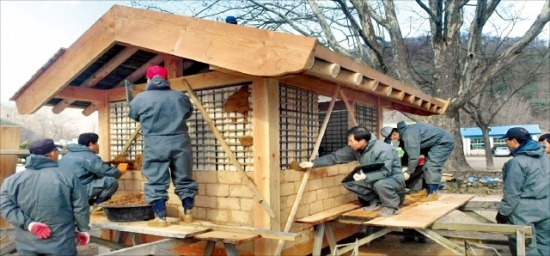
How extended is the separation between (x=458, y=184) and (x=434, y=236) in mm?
10055

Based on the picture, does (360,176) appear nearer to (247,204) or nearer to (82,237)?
(247,204)

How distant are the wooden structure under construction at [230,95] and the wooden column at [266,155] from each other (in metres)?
0.01

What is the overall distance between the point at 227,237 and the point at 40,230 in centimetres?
161

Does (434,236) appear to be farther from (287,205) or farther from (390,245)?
(390,245)

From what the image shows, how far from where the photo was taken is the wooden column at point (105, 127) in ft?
20.8

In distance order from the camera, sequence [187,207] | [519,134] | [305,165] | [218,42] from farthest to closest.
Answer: [519,134] < [305,165] < [187,207] < [218,42]

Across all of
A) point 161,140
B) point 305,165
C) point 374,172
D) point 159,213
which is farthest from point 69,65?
point 374,172

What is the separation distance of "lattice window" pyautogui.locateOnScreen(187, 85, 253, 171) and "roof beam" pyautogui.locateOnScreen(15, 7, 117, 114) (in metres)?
1.30

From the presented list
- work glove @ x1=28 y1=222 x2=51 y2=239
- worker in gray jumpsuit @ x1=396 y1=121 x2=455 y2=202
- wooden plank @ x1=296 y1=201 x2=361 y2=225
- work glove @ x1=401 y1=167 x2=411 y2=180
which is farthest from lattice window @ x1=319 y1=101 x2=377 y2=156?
work glove @ x1=28 y1=222 x2=51 y2=239

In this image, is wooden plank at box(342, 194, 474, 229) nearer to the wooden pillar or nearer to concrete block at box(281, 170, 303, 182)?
concrete block at box(281, 170, 303, 182)

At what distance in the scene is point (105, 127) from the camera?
20.8ft

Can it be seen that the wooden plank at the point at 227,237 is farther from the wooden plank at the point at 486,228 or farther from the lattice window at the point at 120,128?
the lattice window at the point at 120,128

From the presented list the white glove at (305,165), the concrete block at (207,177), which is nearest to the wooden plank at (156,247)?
the concrete block at (207,177)

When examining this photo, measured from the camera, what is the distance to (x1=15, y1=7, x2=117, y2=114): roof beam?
16.4 feet
